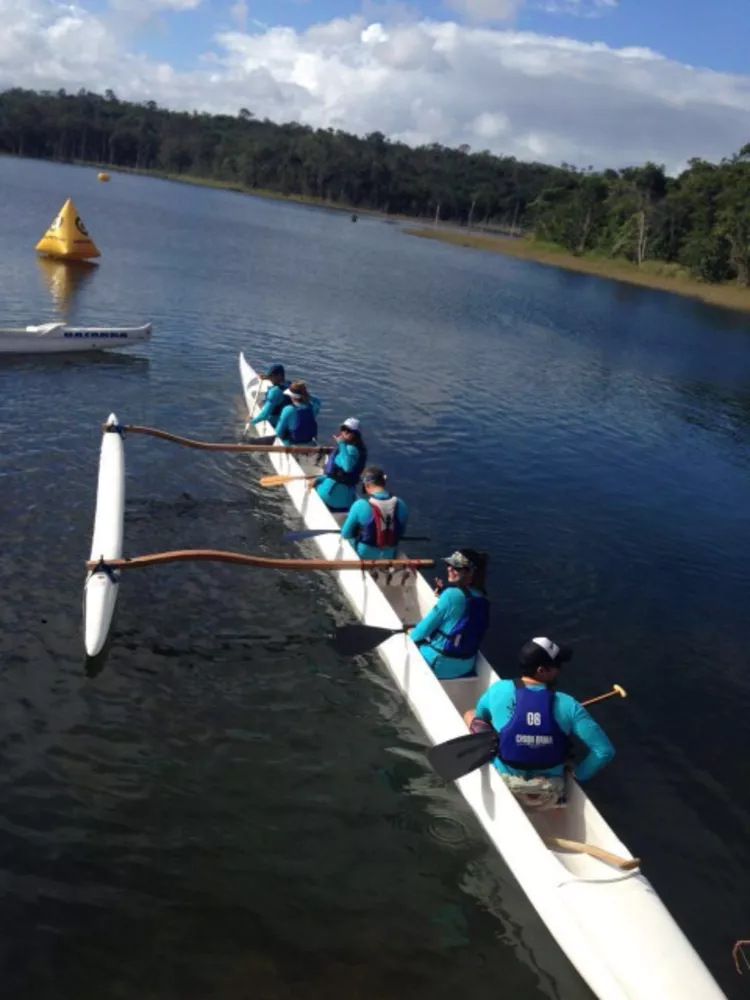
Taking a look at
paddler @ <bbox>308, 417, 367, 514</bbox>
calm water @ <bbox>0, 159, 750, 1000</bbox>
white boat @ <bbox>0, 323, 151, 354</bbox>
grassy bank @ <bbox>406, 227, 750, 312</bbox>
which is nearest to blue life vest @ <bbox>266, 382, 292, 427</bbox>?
calm water @ <bbox>0, 159, 750, 1000</bbox>

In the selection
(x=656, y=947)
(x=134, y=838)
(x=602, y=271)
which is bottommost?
(x=134, y=838)

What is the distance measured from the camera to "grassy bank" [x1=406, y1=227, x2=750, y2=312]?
71.2 meters

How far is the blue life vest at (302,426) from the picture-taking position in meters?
16.5

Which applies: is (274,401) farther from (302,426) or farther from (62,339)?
(62,339)

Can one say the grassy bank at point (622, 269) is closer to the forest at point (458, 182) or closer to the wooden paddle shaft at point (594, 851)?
the forest at point (458, 182)

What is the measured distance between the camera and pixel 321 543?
13.2 metres

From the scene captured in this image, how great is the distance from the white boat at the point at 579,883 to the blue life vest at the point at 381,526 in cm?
198

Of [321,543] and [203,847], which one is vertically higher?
[321,543]

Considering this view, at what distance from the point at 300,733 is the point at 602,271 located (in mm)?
84411

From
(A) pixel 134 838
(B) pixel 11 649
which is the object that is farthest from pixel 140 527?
(A) pixel 134 838

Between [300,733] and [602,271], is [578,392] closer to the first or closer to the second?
[300,733]

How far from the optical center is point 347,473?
13.9 metres

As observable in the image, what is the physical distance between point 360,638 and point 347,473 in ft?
14.4

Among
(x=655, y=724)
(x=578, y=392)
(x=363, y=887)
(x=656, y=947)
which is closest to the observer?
(x=656, y=947)
